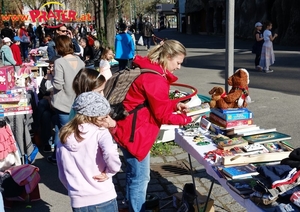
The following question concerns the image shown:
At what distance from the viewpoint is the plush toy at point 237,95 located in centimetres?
413

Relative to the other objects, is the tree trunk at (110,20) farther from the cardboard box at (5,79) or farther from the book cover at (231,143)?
the book cover at (231,143)

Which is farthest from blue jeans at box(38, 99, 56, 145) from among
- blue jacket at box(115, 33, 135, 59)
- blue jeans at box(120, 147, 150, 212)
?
blue jacket at box(115, 33, 135, 59)

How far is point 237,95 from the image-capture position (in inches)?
163

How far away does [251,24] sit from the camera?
31.0m

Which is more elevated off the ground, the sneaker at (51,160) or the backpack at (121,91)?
the backpack at (121,91)

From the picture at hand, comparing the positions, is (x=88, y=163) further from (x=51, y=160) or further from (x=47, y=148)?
(x=47, y=148)

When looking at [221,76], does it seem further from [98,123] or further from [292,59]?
[98,123]

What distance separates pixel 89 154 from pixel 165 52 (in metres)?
1.18

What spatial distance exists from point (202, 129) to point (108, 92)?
1.17m

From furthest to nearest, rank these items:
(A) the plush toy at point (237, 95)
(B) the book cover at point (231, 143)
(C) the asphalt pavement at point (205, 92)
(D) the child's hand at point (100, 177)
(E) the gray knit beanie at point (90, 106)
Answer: (C) the asphalt pavement at point (205, 92)
(A) the plush toy at point (237, 95)
(B) the book cover at point (231, 143)
(D) the child's hand at point (100, 177)
(E) the gray knit beanie at point (90, 106)

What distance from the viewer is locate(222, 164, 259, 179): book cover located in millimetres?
2969

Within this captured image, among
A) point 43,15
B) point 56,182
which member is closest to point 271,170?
point 56,182

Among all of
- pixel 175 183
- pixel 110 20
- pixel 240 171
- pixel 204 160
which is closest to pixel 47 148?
pixel 175 183

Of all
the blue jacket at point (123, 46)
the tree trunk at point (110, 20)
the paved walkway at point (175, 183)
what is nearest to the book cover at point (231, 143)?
the paved walkway at point (175, 183)
